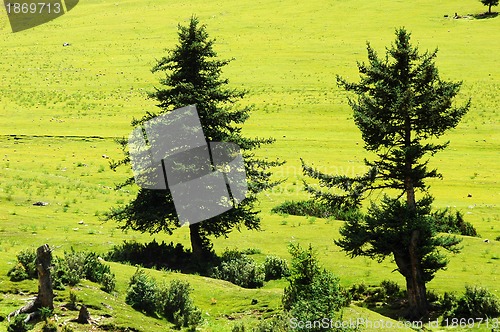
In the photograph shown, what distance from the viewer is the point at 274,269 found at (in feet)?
98.2

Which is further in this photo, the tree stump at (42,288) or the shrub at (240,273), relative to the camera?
the shrub at (240,273)

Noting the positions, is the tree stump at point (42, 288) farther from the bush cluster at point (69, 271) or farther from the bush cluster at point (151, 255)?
the bush cluster at point (151, 255)

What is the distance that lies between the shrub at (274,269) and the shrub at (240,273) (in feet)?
2.84

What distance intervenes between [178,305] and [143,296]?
3.95 ft

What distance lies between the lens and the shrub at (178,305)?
20.2 meters

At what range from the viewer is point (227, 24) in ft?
423

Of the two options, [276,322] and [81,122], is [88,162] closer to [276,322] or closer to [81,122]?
[81,122]

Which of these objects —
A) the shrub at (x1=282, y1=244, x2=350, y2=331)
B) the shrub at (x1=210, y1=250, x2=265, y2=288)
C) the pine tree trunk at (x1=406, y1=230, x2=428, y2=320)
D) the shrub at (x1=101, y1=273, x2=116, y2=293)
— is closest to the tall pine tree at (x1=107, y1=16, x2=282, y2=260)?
the shrub at (x1=210, y1=250, x2=265, y2=288)

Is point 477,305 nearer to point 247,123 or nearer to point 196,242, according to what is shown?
point 196,242

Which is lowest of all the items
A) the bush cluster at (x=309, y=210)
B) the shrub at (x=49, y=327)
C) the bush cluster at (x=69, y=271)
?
the shrub at (x=49, y=327)

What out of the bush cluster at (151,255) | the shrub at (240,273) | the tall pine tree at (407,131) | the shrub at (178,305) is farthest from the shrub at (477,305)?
the bush cluster at (151,255)

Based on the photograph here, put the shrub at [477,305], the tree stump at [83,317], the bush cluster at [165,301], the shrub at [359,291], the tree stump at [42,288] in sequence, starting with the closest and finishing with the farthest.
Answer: the tree stump at [42,288] < the tree stump at [83,317] < the bush cluster at [165,301] < the shrub at [477,305] < the shrub at [359,291]

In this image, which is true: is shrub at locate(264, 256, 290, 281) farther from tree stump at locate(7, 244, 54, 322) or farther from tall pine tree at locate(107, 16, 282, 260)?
tree stump at locate(7, 244, 54, 322)

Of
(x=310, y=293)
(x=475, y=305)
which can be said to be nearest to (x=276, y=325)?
(x=310, y=293)
